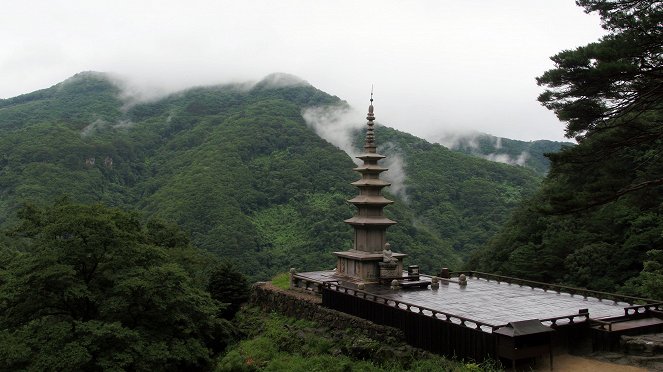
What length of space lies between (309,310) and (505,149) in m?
106

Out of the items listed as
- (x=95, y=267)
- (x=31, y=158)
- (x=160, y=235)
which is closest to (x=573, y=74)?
(x=95, y=267)

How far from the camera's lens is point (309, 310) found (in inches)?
965

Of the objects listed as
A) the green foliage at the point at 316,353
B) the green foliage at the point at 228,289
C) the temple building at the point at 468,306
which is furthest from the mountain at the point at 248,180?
the green foliage at the point at 316,353

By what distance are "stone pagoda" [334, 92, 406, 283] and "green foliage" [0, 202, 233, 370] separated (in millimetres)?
7484

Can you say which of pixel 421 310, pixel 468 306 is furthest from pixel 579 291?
pixel 421 310

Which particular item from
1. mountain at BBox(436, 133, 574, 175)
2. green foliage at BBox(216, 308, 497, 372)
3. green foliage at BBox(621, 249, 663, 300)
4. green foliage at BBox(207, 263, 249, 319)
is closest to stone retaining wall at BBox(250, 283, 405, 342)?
green foliage at BBox(216, 308, 497, 372)

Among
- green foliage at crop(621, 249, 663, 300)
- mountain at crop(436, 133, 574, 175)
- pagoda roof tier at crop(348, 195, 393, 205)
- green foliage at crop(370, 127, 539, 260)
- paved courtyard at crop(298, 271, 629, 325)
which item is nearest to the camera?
paved courtyard at crop(298, 271, 629, 325)

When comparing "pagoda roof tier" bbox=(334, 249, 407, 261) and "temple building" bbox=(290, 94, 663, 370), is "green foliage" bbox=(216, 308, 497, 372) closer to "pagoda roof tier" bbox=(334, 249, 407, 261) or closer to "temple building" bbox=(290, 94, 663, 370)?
"temple building" bbox=(290, 94, 663, 370)

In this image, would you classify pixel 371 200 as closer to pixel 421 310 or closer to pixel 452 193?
pixel 421 310

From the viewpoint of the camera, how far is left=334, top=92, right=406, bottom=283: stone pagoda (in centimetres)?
2700

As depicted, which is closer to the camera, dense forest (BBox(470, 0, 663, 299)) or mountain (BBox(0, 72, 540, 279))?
dense forest (BBox(470, 0, 663, 299))

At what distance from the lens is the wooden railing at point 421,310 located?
55.1ft

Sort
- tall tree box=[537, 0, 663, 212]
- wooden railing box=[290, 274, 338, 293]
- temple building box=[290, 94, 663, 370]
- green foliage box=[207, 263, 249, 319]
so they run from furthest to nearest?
green foliage box=[207, 263, 249, 319] < wooden railing box=[290, 274, 338, 293] < temple building box=[290, 94, 663, 370] < tall tree box=[537, 0, 663, 212]

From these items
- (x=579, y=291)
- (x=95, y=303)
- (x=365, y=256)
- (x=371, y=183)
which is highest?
(x=371, y=183)
